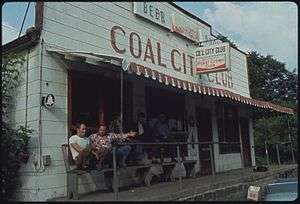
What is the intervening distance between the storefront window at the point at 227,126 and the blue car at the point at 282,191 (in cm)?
857

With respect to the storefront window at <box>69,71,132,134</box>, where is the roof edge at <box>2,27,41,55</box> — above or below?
above

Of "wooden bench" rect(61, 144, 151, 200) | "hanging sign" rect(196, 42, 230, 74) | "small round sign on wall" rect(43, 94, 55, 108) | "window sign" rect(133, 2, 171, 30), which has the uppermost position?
"window sign" rect(133, 2, 171, 30)

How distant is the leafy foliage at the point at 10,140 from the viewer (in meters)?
7.56

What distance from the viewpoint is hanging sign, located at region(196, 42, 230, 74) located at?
11.9m

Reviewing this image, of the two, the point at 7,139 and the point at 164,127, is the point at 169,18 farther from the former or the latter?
the point at 7,139

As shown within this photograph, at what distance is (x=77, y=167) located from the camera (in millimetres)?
7953

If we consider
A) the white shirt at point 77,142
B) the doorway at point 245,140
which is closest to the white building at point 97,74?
the white shirt at point 77,142

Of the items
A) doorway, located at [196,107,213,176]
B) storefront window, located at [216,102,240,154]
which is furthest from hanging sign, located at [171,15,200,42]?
storefront window, located at [216,102,240,154]

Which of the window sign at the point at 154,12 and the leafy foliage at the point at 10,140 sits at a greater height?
the window sign at the point at 154,12

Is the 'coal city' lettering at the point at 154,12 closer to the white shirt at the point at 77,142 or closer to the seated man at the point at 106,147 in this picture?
the seated man at the point at 106,147

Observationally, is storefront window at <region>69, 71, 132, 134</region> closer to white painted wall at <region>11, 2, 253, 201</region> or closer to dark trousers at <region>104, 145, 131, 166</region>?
white painted wall at <region>11, 2, 253, 201</region>

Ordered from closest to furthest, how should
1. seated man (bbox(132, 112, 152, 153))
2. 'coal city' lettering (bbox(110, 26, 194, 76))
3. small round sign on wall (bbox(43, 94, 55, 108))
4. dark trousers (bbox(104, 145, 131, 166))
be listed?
small round sign on wall (bbox(43, 94, 55, 108)), dark trousers (bbox(104, 145, 131, 166)), seated man (bbox(132, 112, 152, 153)), 'coal city' lettering (bbox(110, 26, 194, 76))

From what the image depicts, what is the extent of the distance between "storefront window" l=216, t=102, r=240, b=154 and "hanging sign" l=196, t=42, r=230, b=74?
8.10 feet

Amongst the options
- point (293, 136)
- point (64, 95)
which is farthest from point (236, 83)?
point (64, 95)
